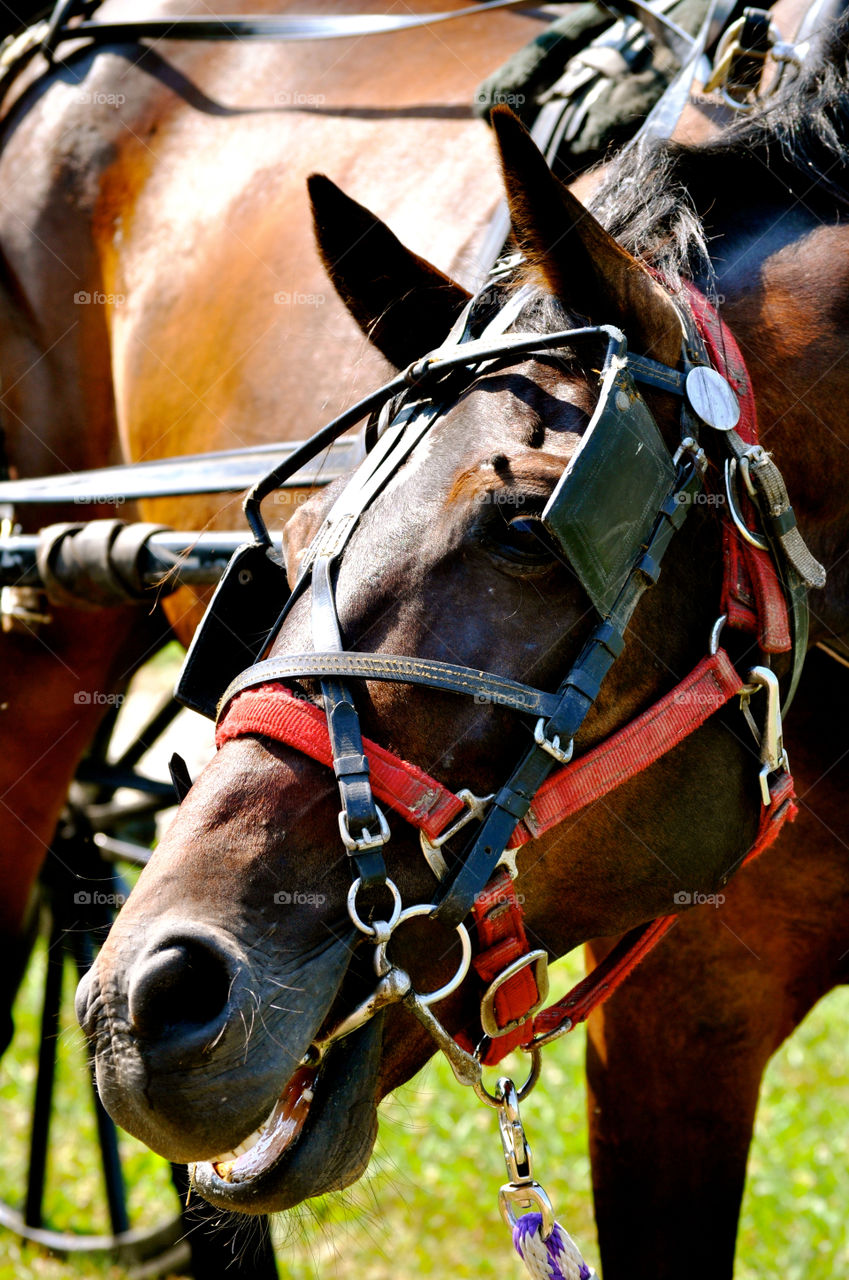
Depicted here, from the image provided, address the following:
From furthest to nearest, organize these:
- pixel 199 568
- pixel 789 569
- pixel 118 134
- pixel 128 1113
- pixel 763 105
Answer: pixel 118 134
pixel 199 568
pixel 763 105
pixel 789 569
pixel 128 1113

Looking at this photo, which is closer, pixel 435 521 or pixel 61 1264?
pixel 435 521

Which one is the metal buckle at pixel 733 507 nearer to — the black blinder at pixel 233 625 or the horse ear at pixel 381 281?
the horse ear at pixel 381 281

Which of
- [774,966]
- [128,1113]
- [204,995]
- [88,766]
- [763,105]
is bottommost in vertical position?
[88,766]

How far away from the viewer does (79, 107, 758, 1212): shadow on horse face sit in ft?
4.51

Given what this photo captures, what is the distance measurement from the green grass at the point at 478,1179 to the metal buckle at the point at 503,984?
1.60 metres

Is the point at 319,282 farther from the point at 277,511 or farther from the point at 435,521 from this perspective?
the point at 435,521

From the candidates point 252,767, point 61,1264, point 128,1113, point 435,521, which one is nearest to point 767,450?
point 435,521

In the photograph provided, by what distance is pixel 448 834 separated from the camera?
1.46 metres

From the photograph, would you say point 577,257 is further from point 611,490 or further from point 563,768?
point 563,768

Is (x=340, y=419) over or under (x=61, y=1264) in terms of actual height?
over

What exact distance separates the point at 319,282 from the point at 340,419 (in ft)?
3.78

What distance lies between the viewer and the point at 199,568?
2408mm

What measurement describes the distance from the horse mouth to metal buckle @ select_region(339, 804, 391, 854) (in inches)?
9.6

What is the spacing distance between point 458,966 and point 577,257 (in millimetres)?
909
